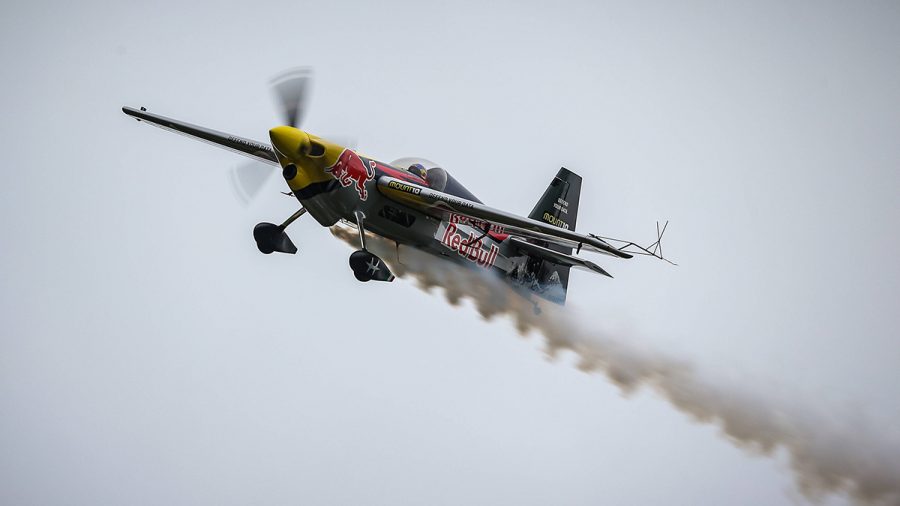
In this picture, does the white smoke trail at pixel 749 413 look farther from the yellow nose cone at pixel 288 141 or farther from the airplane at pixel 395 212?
the yellow nose cone at pixel 288 141

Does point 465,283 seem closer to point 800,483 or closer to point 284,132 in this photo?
point 284,132

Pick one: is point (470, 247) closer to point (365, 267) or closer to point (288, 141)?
point (365, 267)

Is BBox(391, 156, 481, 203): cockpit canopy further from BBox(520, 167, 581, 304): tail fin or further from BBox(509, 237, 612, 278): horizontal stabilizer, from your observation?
BBox(520, 167, 581, 304): tail fin

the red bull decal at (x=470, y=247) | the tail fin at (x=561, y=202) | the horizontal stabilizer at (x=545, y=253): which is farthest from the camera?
the tail fin at (x=561, y=202)

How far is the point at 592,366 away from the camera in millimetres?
22766

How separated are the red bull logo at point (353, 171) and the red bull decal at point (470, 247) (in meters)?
2.49

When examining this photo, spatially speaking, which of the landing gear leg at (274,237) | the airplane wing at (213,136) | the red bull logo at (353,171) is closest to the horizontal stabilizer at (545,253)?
the red bull logo at (353,171)

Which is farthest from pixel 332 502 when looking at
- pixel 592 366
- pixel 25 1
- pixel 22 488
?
pixel 25 1

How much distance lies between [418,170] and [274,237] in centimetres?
344

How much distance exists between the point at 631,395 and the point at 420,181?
8648 millimetres

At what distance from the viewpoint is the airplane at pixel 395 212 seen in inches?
653

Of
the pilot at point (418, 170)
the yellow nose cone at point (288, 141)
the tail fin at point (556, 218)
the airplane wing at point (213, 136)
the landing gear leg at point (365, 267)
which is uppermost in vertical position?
the tail fin at point (556, 218)

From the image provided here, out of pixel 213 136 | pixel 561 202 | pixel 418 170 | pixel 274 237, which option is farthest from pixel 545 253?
pixel 213 136

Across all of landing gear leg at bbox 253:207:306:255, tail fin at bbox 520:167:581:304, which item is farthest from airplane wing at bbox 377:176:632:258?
tail fin at bbox 520:167:581:304
